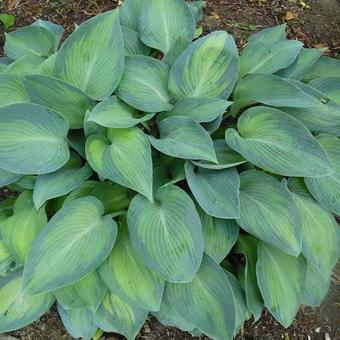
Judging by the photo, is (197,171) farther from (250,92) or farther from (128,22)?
(128,22)

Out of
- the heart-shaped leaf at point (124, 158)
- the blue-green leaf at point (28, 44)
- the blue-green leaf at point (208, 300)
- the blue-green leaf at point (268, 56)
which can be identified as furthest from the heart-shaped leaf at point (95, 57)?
the blue-green leaf at point (208, 300)

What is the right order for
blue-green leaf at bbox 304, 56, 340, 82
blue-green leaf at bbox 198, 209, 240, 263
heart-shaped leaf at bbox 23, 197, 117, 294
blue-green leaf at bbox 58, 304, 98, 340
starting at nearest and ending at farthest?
heart-shaped leaf at bbox 23, 197, 117, 294 < blue-green leaf at bbox 198, 209, 240, 263 < blue-green leaf at bbox 58, 304, 98, 340 < blue-green leaf at bbox 304, 56, 340, 82

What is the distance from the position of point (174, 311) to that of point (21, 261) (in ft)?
1.70

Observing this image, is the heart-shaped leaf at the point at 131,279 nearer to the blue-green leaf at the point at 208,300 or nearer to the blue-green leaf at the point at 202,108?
the blue-green leaf at the point at 208,300

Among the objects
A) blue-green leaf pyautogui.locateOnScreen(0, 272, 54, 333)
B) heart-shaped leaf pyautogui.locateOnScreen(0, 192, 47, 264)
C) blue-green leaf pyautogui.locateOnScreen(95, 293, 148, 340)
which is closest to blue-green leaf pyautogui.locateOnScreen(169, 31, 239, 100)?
heart-shaped leaf pyautogui.locateOnScreen(0, 192, 47, 264)

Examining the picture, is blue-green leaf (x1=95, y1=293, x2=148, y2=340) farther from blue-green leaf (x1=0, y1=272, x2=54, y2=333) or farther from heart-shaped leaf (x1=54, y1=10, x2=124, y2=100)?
heart-shaped leaf (x1=54, y1=10, x2=124, y2=100)

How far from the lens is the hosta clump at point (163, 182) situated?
1.58m

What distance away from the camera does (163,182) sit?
5.86 ft

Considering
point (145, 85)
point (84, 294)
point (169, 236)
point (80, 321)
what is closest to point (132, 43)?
point (145, 85)

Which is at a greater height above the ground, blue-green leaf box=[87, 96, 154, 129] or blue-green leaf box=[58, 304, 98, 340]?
blue-green leaf box=[87, 96, 154, 129]

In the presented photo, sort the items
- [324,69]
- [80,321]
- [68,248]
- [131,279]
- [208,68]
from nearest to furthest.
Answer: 1. [68,248]
2. [131,279]
3. [208,68]
4. [80,321]
5. [324,69]

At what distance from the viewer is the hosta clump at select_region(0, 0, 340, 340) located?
158 cm

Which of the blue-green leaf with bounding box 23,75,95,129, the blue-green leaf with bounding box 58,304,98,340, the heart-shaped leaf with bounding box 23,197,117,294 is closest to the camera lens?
the heart-shaped leaf with bounding box 23,197,117,294

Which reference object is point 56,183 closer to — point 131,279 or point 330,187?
point 131,279
